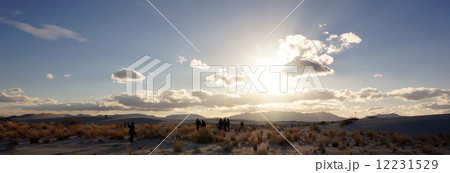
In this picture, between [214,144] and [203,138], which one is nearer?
[214,144]

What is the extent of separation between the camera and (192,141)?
19.7m

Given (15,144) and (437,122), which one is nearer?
(15,144)

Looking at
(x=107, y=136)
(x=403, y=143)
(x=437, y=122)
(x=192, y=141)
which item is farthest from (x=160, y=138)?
(x=437, y=122)

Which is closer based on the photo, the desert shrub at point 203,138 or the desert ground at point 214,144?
the desert ground at point 214,144

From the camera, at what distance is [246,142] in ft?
61.4

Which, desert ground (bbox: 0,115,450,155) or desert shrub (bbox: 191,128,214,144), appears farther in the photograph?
desert shrub (bbox: 191,128,214,144)

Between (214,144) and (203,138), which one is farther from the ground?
(203,138)
